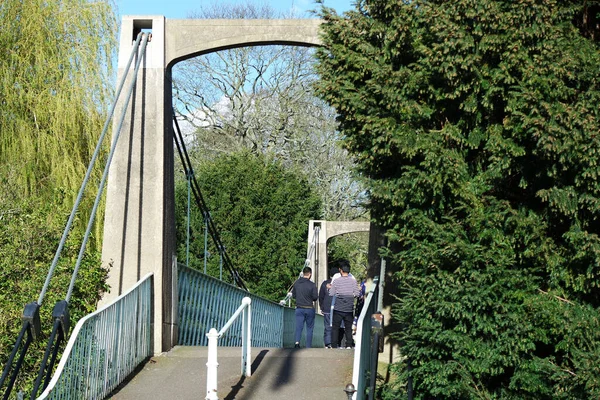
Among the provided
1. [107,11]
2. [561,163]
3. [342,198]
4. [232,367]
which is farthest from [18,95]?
[342,198]

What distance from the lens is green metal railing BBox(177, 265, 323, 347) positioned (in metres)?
10.9

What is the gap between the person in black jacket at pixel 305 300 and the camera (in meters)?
13.5

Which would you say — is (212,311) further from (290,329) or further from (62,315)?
(290,329)

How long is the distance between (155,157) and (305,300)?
4.57 meters

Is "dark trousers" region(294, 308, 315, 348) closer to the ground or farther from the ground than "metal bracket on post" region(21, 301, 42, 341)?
closer to the ground

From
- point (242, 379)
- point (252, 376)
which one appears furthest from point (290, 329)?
point (242, 379)

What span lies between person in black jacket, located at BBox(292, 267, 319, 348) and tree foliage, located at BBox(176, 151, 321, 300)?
11974 millimetres

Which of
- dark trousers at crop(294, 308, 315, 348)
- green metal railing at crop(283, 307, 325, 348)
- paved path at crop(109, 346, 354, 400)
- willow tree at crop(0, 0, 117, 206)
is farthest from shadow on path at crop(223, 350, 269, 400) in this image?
green metal railing at crop(283, 307, 325, 348)

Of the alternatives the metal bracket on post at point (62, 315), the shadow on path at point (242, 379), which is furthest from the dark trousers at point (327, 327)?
the metal bracket on post at point (62, 315)

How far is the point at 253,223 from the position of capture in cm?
2636

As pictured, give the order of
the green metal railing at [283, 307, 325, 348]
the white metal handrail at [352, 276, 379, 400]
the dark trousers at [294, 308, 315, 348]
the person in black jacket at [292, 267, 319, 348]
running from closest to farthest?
the white metal handrail at [352, 276, 379, 400], the person in black jacket at [292, 267, 319, 348], the dark trousers at [294, 308, 315, 348], the green metal railing at [283, 307, 325, 348]

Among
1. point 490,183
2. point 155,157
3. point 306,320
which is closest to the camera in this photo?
point 490,183

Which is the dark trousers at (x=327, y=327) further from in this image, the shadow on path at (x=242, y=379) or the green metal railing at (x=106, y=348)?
the green metal railing at (x=106, y=348)

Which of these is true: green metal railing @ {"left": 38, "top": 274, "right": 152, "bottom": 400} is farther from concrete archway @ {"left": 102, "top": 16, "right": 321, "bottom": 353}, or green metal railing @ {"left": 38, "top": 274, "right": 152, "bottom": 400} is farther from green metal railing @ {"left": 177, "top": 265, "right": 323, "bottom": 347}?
green metal railing @ {"left": 177, "top": 265, "right": 323, "bottom": 347}
